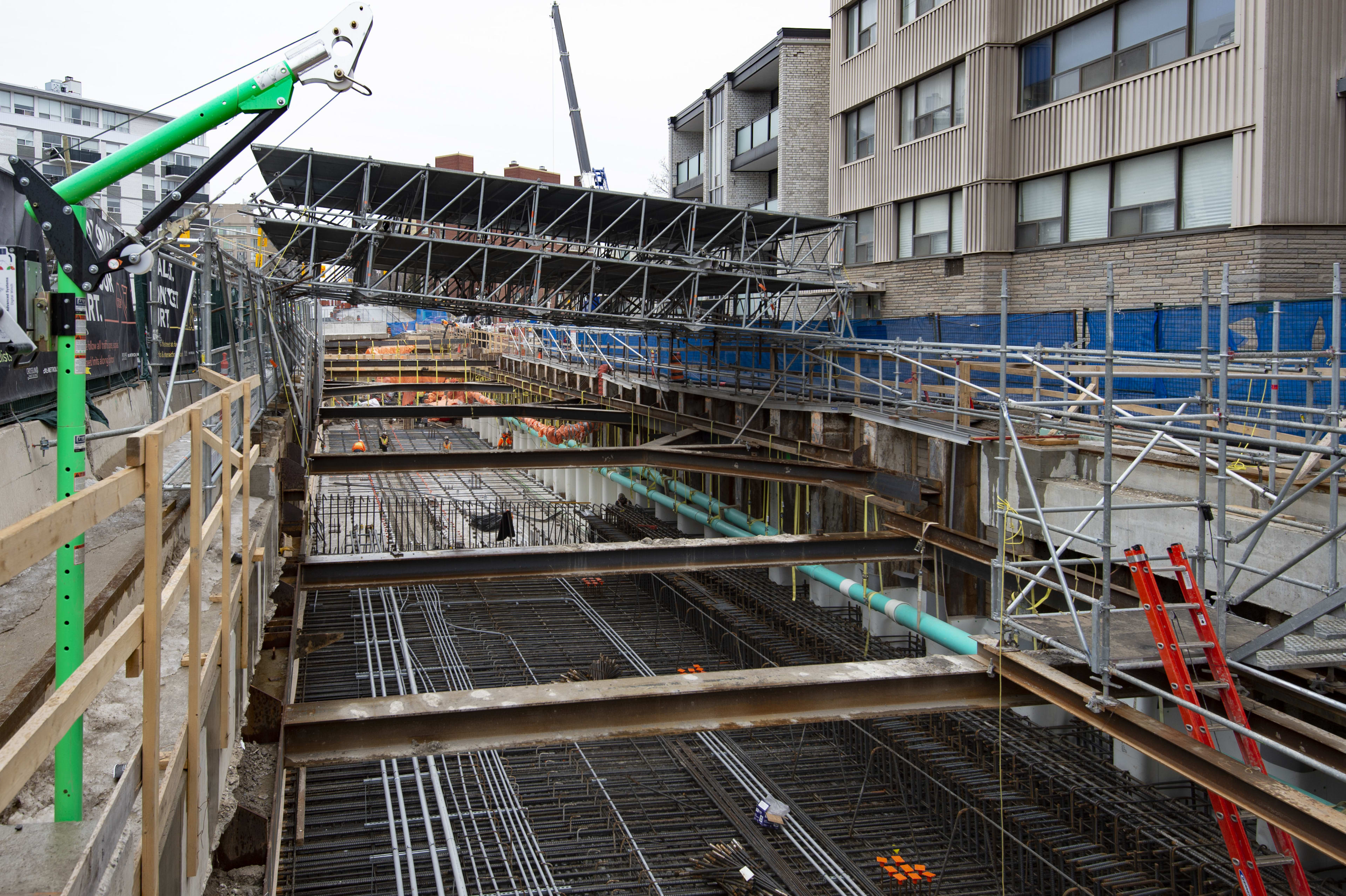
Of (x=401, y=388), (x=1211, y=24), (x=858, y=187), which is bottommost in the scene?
(x=401, y=388)

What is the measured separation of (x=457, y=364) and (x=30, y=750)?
2008 inches

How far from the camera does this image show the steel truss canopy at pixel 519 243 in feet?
61.5

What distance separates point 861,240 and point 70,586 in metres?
26.5

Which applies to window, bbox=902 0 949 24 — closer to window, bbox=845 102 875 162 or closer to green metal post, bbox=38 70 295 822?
window, bbox=845 102 875 162

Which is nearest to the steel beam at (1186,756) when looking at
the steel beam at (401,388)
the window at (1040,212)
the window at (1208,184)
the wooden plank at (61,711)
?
the wooden plank at (61,711)

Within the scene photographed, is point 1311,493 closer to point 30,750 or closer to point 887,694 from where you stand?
point 887,694

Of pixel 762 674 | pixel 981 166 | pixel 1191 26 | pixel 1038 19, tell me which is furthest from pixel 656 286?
pixel 762 674

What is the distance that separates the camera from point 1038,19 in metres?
20.8

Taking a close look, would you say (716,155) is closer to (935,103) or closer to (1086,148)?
(935,103)

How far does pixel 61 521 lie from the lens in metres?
2.07

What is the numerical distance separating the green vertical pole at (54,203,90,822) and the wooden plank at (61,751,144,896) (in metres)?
0.12

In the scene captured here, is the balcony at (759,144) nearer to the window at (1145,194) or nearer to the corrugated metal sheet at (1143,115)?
the corrugated metal sheet at (1143,115)

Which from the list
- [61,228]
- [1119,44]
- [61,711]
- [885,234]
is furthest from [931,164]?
[61,711]

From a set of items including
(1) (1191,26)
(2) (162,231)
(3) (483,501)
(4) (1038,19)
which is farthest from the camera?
(3) (483,501)
